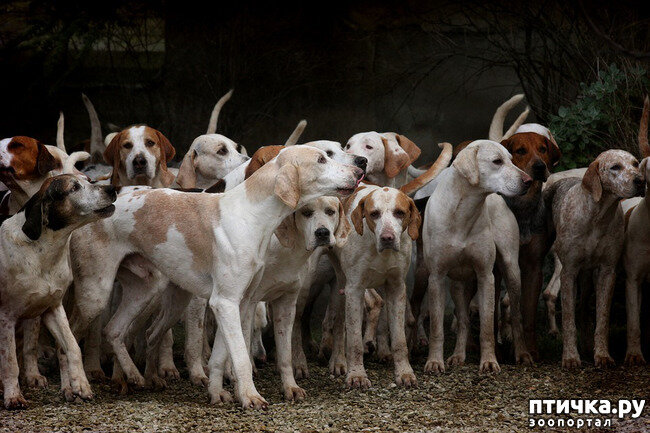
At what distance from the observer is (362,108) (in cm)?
1020

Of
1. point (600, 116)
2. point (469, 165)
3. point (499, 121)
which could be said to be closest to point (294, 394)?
point (469, 165)

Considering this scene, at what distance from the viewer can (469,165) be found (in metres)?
6.48

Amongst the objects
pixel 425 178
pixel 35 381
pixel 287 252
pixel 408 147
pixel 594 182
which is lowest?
pixel 35 381

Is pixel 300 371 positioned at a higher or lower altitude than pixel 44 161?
lower

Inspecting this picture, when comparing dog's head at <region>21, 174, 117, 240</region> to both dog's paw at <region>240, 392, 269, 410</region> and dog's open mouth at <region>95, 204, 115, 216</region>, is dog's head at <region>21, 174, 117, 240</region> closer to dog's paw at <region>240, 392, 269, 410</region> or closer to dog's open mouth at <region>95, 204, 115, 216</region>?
dog's open mouth at <region>95, 204, 115, 216</region>

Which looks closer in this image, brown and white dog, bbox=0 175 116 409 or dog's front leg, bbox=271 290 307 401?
brown and white dog, bbox=0 175 116 409

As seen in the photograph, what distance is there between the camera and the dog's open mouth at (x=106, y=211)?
5.35 metres

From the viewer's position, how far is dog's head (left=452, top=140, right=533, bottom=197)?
640 cm

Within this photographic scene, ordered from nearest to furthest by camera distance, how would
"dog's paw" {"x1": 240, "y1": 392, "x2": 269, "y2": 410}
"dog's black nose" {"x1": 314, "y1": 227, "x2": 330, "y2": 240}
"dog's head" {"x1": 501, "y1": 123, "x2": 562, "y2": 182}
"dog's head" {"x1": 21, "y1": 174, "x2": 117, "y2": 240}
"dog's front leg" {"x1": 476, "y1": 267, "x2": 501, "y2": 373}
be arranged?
"dog's paw" {"x1": 240, "y1": 392, "x2": 269, "y2": 410}, "dog's head" {"x1": 21, "y1": 174, "x2": 117, "y2": 240}, "dog's black nose" {"x1": 314, "y1": 227, "x2": 330, "y2": 240}, "dog's front leg" {"x1": 476, "y1": 267, "x2": 501, "y2": 373}, "dog's head" {"x1": 501, "y1": 123, "x2": 562, "y2": 182}

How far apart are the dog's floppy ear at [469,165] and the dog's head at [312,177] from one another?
4.18 feet

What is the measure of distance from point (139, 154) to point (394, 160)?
1851 millimetres

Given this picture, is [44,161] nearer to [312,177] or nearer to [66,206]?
[66,206]

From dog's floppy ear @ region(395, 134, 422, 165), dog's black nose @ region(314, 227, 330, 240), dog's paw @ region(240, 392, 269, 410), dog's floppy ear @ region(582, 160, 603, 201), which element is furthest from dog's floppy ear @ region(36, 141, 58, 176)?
dog's floppy ear @ region(582, 160, 603, 201)

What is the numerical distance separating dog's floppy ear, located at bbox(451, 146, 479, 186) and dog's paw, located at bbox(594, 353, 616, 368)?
1342 millimetres
